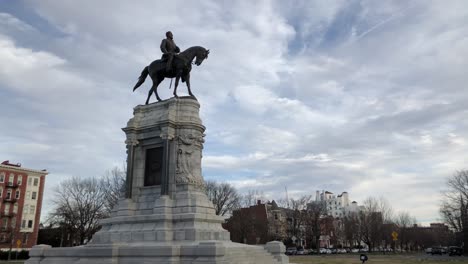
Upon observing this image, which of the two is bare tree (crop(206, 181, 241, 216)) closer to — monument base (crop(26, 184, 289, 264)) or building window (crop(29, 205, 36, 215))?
building window (crop(29, 205, 36, 215))

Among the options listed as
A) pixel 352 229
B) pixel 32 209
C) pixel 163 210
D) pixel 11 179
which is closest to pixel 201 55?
pixel 163 210

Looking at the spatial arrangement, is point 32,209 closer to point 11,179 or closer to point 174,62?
point 11,179

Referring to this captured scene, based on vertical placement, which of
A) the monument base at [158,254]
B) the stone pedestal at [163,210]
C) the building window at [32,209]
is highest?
the building window at [32,209]

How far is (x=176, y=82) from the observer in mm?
21703

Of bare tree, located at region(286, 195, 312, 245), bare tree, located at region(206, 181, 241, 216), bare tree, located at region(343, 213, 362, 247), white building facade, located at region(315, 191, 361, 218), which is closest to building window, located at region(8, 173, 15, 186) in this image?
bare tree, located at region(206, 181, 241, 216)

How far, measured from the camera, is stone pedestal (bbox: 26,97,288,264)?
16141mm

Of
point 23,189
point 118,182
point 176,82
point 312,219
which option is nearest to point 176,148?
point 176,82

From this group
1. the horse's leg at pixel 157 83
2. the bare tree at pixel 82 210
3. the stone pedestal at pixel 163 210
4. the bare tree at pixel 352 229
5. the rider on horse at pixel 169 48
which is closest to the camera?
the stone pedestal at pixel 163 210

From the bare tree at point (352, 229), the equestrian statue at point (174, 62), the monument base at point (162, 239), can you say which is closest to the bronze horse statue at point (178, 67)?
the equestrian statue at point (174, 62)

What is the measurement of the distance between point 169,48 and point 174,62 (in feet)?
2.76

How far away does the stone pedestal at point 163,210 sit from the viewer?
1614 centimetres

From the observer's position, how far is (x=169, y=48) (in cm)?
2188

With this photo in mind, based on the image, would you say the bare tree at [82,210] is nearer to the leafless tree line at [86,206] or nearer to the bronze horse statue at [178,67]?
the leafless tree line at [86,206]

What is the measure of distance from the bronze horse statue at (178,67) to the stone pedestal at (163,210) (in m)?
1.43
